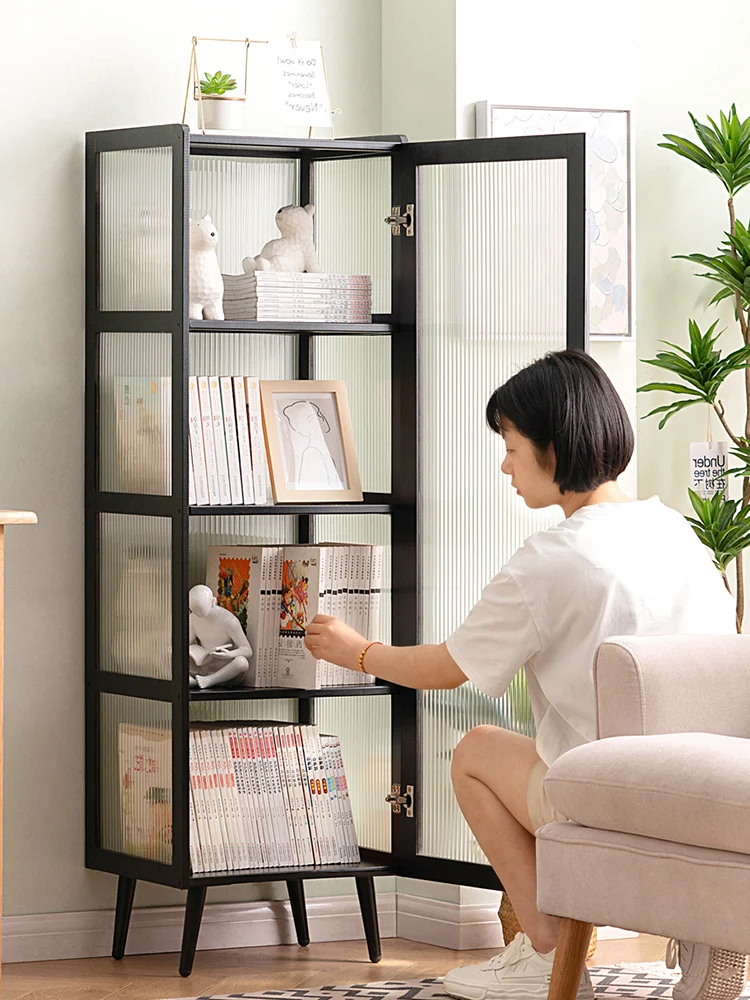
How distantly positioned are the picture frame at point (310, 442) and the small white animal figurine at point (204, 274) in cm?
19

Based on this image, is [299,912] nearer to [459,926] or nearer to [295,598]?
[459,926]

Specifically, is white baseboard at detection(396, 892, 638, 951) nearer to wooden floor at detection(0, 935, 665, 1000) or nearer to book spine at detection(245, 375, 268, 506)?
wooden floor at detection(0, 935, 665, 1000)

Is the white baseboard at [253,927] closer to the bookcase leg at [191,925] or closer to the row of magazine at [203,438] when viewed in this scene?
the bookcase leg at [191,925]

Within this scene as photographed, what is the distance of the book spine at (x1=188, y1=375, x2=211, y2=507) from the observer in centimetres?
305

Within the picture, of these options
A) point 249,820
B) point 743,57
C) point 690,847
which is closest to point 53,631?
point 249,820

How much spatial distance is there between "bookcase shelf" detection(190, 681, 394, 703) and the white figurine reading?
0.12ft

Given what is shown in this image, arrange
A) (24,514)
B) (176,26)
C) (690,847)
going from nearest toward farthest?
(690,847)
(24,514)
(176,26)

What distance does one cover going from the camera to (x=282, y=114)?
3.19 metres

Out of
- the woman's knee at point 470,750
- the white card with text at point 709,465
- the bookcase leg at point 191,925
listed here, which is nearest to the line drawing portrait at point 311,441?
Result: the woman's knee at point 470,750

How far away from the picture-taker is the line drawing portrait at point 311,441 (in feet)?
10.4

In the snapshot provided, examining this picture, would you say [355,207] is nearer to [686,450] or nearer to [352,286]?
[352,286]

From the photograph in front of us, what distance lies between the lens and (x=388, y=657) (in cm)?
282

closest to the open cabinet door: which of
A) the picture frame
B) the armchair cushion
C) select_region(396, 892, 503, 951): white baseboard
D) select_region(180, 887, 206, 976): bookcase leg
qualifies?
the picture frame

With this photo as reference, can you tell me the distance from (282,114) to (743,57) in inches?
60.5
